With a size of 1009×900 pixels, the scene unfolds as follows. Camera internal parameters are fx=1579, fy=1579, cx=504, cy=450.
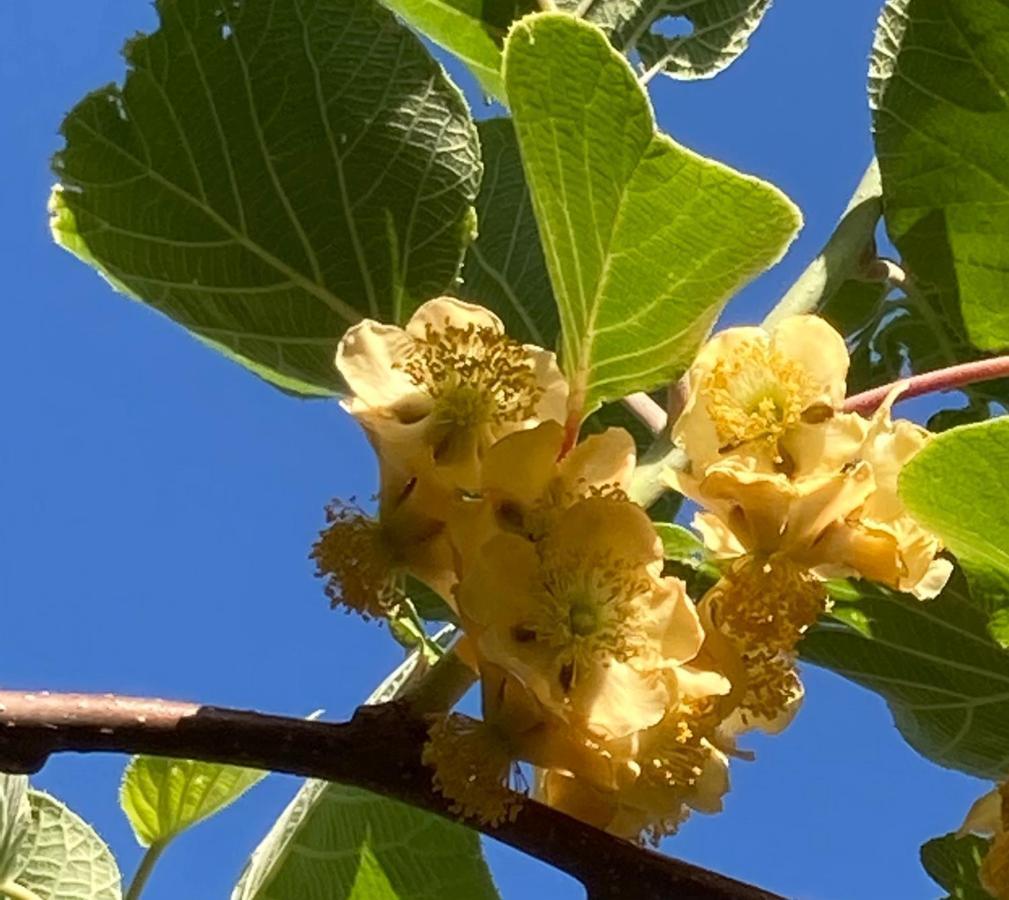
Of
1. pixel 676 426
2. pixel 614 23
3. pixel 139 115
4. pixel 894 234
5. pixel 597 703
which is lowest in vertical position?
pixel 597 703

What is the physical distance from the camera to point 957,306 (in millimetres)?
832

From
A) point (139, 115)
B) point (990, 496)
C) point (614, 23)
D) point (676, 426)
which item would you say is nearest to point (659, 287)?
point (676, 426)

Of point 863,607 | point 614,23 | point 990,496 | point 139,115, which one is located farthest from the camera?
point 614,23

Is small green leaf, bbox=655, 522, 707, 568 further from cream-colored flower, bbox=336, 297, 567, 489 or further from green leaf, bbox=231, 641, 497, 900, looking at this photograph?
green leaf, bbox=231, 641, 497, 900

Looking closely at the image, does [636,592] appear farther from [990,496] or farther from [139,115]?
[139,115]

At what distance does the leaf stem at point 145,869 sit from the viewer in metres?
0.96

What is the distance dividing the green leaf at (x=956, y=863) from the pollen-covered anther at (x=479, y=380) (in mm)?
366

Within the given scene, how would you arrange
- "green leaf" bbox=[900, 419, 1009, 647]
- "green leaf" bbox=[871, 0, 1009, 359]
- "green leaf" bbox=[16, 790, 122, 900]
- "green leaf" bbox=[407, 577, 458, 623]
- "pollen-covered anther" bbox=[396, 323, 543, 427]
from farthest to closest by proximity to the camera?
"green leaf" bbox=[16, 790, 122, 900] → "green leaf" bbox=[407, 577, 458, 623] → "green leaf" bbox=[871, 0, 1009, 359] → "pollen-covered anther" bbox=[396, 323, 543, 427] → "green leaf" bbox=[900, 419, 1009, 647]

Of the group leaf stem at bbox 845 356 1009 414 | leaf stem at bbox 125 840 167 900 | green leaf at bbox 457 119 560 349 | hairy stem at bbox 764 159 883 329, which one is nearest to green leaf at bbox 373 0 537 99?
green leaf at bbox 457 119 560 349

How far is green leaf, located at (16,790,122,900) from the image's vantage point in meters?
1.08

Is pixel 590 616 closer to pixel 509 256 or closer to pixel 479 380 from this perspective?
pixel 479 380

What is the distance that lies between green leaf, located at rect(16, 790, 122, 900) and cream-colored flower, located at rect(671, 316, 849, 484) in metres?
0.62

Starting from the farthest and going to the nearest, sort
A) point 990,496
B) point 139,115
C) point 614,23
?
point 614,23 → point 139,115 → point 990,496

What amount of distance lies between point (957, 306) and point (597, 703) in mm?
358
